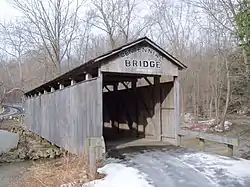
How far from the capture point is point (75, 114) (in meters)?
10.9

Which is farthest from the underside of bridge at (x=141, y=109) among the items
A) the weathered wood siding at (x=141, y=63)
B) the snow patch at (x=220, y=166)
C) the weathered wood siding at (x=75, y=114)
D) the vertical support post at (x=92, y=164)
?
the vertical support post at (x=92, y=164)

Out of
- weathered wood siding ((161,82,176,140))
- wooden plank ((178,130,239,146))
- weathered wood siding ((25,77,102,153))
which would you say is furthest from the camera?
weathered wood siding ((161,82,176,140))

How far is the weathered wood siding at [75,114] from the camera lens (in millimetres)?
9297

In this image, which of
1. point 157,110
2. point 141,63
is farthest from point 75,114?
point 157,110

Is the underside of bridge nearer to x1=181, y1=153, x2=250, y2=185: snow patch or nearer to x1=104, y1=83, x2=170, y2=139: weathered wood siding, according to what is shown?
x1=104, y1=83, x2=170, y2=139: weathered wood siding

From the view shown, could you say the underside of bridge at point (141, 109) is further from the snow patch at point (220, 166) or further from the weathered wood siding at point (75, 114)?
the snow patch at point (220, 166)

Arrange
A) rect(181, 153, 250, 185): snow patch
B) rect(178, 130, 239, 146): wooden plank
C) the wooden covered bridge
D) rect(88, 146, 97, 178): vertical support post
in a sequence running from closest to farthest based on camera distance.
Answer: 1. rect(181, 153, 250, 185): snow patch
2. rect(88, 146, 97, 178): vertical support post
3. rect(178, 130, 239, 146): wooden plank
4. the wooden covered bridge

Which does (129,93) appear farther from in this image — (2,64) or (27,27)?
(2,64)

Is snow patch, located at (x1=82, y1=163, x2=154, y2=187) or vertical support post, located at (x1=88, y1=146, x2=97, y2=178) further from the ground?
vertical support post, located at (x1=88, y1=146, x2=97, y2=178)

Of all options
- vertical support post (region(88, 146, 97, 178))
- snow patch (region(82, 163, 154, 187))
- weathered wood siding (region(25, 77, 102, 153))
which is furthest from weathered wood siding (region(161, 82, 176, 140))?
vertical support post (region(88, 146, 97, 178))

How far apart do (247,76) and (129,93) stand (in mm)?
4871

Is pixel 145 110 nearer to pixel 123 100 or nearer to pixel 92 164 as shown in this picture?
pixel 123 100

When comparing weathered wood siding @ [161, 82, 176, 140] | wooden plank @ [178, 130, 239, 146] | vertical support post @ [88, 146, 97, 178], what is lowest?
vertical support post @ [88, 146, 97, 178]

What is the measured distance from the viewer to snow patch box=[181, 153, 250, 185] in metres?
6.67
